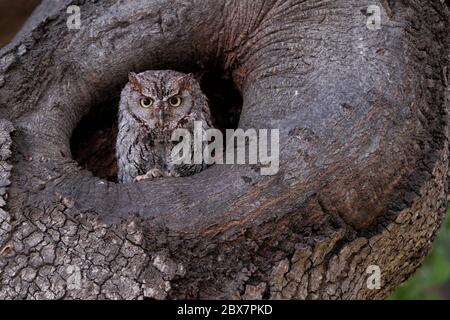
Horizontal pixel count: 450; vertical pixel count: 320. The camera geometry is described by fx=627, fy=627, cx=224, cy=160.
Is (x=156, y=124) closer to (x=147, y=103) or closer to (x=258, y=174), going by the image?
(x=147, y=103)

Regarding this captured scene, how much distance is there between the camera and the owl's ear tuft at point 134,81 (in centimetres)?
327

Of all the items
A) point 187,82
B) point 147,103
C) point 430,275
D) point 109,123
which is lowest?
point 430,275

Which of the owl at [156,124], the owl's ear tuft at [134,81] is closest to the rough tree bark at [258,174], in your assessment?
the owl's ear tuft at [134,81]

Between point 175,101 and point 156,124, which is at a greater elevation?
point 175,101

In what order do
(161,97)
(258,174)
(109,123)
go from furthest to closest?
(109,123)
(161,97)
(258,174)

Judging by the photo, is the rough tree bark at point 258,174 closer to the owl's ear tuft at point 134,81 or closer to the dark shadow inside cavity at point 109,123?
the owl's ear tuft at point 134,81

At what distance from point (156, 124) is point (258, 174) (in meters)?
1.08

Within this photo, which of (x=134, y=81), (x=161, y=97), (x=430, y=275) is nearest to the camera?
(x=134, y=81)

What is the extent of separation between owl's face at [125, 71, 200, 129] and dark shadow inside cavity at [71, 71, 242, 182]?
0.16m

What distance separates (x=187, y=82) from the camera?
338 cm

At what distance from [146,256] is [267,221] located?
0.49m


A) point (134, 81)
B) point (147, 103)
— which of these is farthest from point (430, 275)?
point (134, 81)

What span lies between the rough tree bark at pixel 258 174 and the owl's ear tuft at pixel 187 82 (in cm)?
22

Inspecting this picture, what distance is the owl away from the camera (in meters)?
3.41
